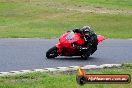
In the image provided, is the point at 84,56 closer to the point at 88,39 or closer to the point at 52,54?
the point at 88,39

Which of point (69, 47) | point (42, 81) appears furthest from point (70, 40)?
point (42, 81)

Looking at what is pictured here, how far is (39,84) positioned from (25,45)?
25.5 ft

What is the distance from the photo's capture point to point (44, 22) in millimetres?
30453

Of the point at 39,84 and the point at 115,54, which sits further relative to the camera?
the point at 115,54

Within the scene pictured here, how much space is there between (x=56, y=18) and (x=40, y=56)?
18.8 m

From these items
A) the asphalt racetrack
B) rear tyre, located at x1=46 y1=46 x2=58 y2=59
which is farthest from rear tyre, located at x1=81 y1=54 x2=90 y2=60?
rear tyre, located at x1=46 y1=46 x2=58 y2=59

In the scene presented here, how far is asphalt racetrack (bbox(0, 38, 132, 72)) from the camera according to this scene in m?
12.9

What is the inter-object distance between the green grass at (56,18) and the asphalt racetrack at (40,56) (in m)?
3.91

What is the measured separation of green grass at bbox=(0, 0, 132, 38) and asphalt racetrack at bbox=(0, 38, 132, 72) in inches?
154

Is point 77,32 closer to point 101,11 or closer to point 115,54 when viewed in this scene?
point 115,54

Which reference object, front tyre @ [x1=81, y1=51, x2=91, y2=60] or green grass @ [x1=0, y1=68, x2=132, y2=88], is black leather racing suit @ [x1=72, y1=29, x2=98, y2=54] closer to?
front tyre @ [x1=81, y1=51, x2=91, y2=60]

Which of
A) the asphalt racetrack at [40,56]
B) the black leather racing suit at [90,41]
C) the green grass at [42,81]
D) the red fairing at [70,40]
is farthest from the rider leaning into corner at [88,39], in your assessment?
the green grass at [42,81]

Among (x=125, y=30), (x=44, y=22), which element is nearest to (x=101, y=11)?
(x=44, y=22)

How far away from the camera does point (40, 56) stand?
14570 millimetres
